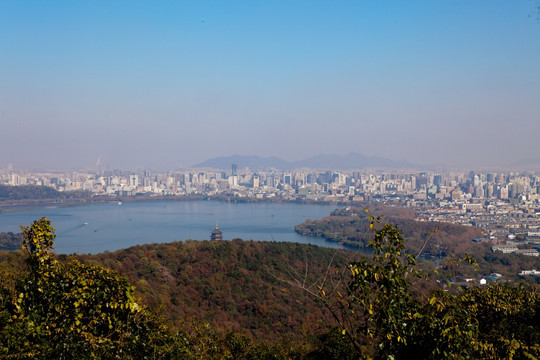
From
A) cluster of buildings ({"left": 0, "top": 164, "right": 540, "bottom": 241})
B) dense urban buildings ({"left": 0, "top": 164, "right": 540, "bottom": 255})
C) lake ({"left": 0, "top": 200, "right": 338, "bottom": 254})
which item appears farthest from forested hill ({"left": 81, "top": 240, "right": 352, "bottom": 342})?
cluster of buildings ({"left": 0, "top": 164, "right": 540, "bottom": 241})

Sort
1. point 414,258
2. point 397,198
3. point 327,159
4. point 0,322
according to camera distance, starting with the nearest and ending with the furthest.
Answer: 1. point 414,258
2. point 0,322
3. point 397,198
4. point 327,159

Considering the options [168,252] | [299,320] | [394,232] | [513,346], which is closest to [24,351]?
[394,232]

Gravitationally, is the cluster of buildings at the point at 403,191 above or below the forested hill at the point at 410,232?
above

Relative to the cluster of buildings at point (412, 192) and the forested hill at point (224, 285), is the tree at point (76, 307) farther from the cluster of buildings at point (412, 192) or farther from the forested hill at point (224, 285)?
the cluster of buildings at point (412, 192)

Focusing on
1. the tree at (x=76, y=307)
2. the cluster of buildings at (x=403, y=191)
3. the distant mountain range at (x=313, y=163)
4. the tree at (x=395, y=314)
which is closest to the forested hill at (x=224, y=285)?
the tree at (x=76, y=307)

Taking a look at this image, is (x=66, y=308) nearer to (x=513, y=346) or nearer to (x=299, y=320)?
(x=513, y=346)

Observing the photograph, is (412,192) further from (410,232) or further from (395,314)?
(395,314)

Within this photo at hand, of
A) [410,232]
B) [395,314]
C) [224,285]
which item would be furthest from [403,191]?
[395,314]


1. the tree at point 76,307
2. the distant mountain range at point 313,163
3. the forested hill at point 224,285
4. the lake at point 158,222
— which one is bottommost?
the lake at point 158,222
